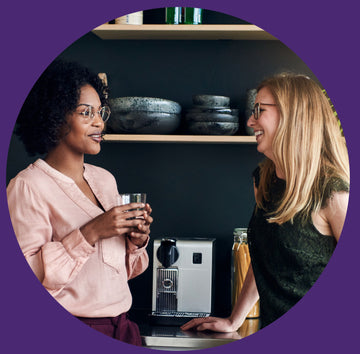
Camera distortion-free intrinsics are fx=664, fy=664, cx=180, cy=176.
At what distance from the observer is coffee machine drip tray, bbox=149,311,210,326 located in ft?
6.19

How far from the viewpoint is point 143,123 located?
1879 mm

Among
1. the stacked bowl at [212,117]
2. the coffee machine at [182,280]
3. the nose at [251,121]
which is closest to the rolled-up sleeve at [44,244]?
the coffee machine at [182,280]

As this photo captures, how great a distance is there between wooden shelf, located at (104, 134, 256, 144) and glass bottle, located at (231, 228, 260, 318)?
259mm

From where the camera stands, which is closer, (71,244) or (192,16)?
(71,244)

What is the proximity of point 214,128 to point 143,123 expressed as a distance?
20 centimetres

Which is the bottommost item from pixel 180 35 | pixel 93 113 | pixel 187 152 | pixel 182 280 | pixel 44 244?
pixel 182 280

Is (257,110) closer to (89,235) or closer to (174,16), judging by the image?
(174,16)

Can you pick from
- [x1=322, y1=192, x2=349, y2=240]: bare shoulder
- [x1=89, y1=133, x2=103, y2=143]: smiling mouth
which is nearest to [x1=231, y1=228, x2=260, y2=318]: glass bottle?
[x1=322, y1=192, x2=349, y2=240]: bare shoulder

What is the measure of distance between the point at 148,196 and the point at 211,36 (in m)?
0.49

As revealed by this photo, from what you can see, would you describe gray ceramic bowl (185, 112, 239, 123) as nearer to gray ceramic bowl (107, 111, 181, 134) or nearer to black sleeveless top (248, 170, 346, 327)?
gray ceramic bowl (107, 111, 181, 134)

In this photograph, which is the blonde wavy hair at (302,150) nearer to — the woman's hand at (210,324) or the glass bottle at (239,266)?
the glass bottle at (239,266)

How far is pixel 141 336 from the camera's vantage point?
188 cm

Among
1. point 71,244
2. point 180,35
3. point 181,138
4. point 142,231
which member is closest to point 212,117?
point 181,138

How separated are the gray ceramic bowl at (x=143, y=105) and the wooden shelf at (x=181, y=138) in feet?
0.25
